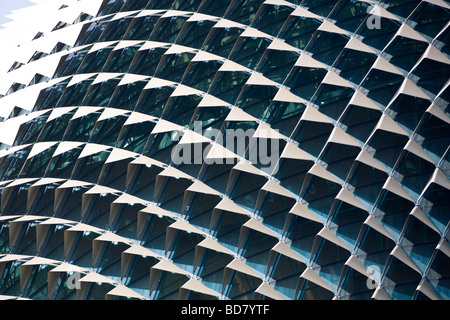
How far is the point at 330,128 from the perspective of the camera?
32906 mm

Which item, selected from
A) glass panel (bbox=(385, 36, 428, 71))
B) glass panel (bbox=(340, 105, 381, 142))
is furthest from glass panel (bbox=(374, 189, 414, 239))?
glass panel (bbox=(385, 36, 428, 71))

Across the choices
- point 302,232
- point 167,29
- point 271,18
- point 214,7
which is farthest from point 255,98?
point 167,29

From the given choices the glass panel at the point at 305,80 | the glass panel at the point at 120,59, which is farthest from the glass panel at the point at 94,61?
the glass panel at the point at 305,80

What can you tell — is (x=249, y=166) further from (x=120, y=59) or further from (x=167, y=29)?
(x=120, y=59)

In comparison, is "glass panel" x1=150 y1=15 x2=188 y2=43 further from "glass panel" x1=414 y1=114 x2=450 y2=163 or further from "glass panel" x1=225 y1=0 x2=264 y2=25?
"glass panel" x1=414 y1=114 x2=450 y2=163

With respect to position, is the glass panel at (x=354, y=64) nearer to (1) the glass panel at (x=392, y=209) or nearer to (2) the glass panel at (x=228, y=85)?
(2) the glass panel at (x=228, y=85)

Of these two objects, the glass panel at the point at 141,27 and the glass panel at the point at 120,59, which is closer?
the glass panel at the point at 120,59

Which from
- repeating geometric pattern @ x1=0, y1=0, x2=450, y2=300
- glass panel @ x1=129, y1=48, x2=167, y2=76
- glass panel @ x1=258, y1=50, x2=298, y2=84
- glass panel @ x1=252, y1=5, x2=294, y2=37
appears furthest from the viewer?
glass panel @ x1=129, y1=48, x2=167, y2=76

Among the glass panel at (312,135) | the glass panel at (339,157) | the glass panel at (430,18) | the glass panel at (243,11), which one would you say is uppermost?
the glass panel at (243,11)

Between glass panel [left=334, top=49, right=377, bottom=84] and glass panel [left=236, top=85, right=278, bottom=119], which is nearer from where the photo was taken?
glass panel [left=334, top=49, right=377, bottom=84]

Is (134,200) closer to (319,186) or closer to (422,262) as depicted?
(319,186)

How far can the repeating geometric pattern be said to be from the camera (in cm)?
3119

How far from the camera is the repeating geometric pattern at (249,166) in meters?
31.2

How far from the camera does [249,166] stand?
32531mm
